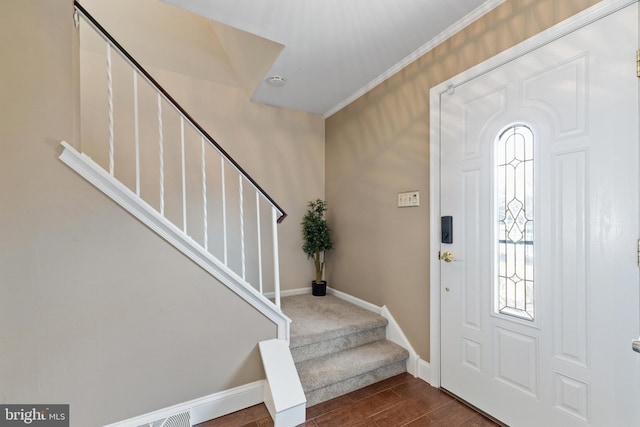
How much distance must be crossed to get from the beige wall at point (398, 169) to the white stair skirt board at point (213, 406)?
1.37 m

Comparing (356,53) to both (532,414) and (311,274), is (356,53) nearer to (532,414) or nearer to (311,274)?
(311,274)

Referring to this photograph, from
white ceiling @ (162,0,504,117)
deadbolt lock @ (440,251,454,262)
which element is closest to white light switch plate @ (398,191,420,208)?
deadbolt lock @ (440,251,454,262)

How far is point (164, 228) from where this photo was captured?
1750 mm

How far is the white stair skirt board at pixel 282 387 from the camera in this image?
1.73 metres

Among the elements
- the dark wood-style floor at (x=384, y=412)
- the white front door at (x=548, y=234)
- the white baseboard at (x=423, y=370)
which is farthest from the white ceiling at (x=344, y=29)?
the dark wood-style floor at (x=384, y=412)

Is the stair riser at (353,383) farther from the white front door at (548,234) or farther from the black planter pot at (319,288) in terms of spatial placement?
the black planter pot at (319,288)

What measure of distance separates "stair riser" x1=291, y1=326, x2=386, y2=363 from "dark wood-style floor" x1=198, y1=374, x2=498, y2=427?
35 cm

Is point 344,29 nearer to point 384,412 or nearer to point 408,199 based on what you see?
point 408,199

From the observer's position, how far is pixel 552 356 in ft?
5.08

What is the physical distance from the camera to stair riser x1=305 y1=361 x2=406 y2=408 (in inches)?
78.8

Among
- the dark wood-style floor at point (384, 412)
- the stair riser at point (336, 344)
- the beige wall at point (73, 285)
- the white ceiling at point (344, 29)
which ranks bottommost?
the dark wood-style floor at point (384, 412)

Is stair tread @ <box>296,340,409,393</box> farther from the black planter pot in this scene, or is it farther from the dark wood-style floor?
the black planter pot

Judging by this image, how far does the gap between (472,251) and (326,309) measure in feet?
5.29

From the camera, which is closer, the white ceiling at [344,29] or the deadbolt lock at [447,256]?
the white ceiling at [344,29]
